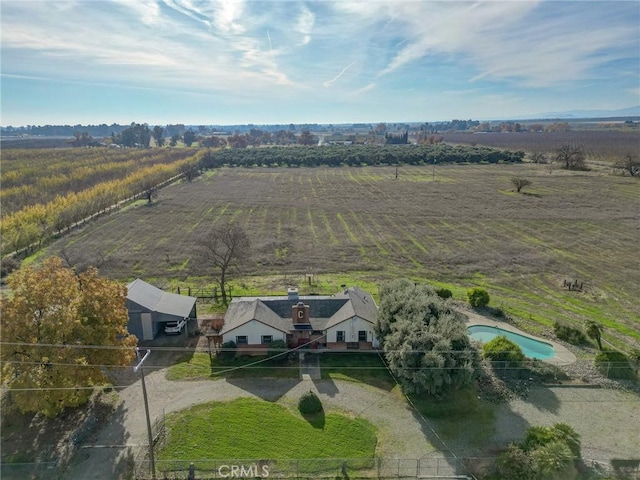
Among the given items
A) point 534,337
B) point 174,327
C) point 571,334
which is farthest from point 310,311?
point 571,334

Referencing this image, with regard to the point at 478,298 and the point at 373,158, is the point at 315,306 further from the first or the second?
the point at 373,158

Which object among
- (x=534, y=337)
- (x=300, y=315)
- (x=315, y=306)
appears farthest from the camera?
(x=534, y=337)

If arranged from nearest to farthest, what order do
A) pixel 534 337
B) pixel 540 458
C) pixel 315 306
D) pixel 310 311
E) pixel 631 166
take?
pixel 540 458
pixel 310 311
pixel 315 306
pixel 534 337
pixel 631 166

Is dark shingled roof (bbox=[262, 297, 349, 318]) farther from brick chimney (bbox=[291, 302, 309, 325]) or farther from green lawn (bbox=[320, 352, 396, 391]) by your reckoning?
green lawn (bbox=[320, 352, 396, 391])

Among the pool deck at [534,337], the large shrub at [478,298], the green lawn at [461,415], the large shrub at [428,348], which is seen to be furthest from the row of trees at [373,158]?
the green lawn at [461,415]

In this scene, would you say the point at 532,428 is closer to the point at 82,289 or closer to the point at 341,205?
the point at 82,289

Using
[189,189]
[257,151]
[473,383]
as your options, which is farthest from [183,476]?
[257,151]
